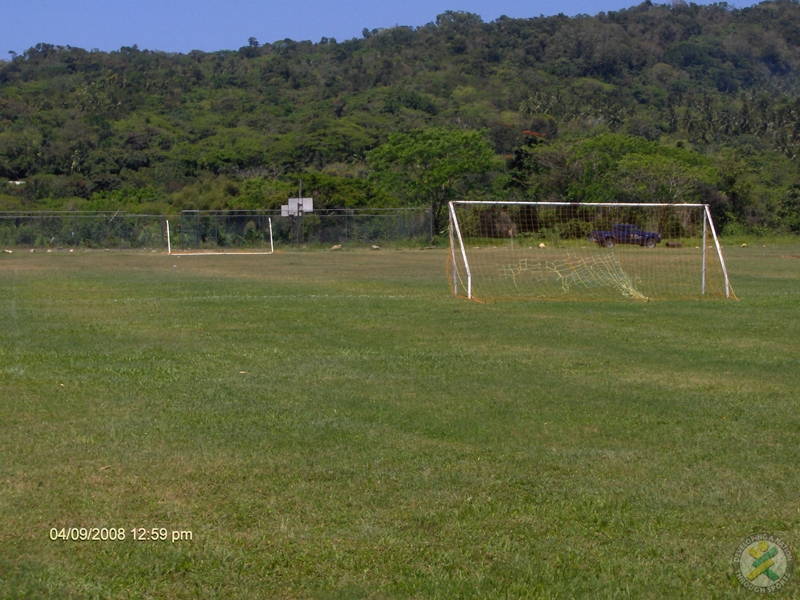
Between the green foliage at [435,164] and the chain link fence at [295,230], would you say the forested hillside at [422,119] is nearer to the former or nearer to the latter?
the green foliage at [435,164]

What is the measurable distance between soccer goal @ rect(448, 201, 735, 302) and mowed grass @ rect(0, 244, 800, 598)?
288 inches

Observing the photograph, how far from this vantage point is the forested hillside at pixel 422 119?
65.2 meters

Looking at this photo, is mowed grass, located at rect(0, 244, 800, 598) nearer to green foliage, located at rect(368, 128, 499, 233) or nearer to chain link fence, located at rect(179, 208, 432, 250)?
chain link fence, located at rect(179, 208, 432, 250)

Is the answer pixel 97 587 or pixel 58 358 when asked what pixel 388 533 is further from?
pixel 58 358

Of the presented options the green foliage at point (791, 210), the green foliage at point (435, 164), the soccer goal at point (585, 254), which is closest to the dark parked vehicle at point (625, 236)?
the soccer goal at point (585, 254)

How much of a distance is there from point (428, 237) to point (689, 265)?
85.9ft

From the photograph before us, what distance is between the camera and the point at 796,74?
622 ft

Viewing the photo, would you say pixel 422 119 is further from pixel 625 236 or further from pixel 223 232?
pixel 625 236

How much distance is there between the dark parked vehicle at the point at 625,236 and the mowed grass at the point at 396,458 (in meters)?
14.0

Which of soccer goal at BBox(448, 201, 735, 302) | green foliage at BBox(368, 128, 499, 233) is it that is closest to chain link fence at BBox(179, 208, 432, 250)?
green foliage at BBox(368, 128, 499, 233)

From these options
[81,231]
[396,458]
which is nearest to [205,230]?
[81,231]

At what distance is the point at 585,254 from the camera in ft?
88.8

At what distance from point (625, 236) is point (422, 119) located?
102 m

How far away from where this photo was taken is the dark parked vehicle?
2762 centimetres
